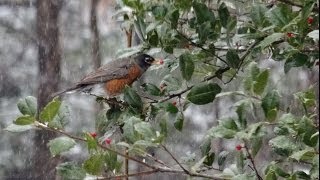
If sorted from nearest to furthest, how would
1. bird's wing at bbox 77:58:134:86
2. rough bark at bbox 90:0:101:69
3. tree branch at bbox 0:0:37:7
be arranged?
bird's wing at bbox 77:58:134:86
rough bark at bbox 90:0:101:69
tree branch at bbox 0:0:37:7

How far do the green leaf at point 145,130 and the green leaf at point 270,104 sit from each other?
167 millimetres

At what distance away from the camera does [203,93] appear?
0.99 metres

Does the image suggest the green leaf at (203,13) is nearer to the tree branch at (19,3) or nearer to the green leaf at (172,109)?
the green leaf at (172,109)

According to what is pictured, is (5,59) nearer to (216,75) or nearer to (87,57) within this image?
(87,57)

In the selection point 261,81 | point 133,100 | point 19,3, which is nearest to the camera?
point 261,81

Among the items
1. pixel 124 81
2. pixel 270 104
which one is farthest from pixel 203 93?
pixel 124 81

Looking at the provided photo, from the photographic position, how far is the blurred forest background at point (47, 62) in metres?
3.62

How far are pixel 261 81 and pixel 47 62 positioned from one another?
3.11 metres

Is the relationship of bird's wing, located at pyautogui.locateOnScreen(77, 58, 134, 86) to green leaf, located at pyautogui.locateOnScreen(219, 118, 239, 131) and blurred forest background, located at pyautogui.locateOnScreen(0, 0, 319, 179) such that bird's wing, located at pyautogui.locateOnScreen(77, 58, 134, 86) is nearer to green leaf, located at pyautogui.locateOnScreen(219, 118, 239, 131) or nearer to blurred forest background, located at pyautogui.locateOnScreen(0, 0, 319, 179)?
green leaf, located at pyautogui.locateOnScreen(219, 118, 239, 131)

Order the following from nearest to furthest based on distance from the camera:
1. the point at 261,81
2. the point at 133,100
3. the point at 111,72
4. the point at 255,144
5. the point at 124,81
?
1. the point at 261,81
2. the point at 255,144
3. the point at 133,100
4. the point at 124,81
5. the point at 111,72

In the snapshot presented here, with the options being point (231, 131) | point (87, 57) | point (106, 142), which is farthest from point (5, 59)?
point (231, 131)

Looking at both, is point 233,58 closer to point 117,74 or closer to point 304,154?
point 304,154

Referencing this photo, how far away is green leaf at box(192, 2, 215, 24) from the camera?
0.96 meters

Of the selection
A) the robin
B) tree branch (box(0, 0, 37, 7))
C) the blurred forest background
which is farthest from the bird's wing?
tree branch (box(0, 0, 37, 7))
